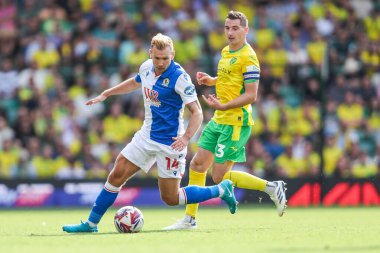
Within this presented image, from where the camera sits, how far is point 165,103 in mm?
10062

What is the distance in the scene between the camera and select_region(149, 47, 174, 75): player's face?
993 cm

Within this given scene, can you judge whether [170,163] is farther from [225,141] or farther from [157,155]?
[225,141]

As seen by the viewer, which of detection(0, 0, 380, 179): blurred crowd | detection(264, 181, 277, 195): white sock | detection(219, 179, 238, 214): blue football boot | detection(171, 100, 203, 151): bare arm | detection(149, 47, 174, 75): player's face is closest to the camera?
detection(171, 100, 203, 151): bare arm

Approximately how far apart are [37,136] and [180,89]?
25.4 feet

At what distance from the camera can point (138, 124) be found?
676 inches

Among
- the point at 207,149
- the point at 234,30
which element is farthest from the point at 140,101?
the point at 234,30

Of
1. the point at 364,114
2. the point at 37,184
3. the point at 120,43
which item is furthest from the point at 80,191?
the point at 364,114

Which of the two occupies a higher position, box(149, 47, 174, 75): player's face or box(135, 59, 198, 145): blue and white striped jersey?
box(149, 47, 174, 75): player's face

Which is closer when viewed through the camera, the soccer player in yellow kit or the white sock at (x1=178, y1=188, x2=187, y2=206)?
the white sock at (x1=178, y1=188, x2=187, y2=206)

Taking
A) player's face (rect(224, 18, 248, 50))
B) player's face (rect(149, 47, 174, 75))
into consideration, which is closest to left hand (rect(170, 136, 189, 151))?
player's face (rect(149, 47, 174, 75))

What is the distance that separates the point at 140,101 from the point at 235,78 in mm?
6630

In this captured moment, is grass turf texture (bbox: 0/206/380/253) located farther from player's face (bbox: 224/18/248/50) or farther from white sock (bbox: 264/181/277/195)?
player's face (bbox: 224/18/248/50)

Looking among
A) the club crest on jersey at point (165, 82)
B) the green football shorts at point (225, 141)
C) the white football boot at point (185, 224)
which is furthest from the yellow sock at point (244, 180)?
the club crest on jersey at point (165, 82)

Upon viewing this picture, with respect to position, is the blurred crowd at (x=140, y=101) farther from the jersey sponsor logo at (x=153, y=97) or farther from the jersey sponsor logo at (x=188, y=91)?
the jersey sponsor logo at (x=188, y=91)
